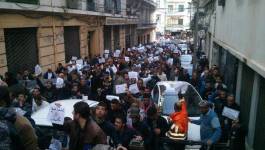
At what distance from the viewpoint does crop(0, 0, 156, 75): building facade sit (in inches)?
521

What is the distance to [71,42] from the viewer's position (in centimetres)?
1980

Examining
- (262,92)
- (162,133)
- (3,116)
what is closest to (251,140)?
(262,92)

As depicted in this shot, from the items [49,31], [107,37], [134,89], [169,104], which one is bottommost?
[169,104]

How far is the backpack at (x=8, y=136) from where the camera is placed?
374 centimetres

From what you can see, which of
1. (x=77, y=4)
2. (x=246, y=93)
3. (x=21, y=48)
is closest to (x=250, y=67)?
(x=246, y=93)

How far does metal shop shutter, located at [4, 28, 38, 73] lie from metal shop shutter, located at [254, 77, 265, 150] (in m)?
9.24

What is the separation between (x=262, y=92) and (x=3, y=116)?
230 inches

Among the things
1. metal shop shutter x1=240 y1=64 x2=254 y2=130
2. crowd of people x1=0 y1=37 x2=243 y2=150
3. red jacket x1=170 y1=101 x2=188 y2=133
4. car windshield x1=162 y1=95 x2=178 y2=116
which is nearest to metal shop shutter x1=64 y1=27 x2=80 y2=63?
crowd of people x1=0 y1=37 x2=243 y2=150

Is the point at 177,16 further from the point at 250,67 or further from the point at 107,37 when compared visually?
the point at 250,67

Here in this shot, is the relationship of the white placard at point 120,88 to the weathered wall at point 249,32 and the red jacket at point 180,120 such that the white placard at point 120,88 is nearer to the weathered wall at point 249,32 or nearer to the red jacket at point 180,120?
the red jacket at point 180,120

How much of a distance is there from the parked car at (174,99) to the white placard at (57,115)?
3.10 m

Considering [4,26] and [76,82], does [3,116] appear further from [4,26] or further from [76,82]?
[4,26]

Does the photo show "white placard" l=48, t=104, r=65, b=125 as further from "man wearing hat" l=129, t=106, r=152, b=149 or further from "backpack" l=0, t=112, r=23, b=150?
"backpack" l=0, t=112, r=23, b=150

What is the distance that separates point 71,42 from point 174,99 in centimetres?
1172
